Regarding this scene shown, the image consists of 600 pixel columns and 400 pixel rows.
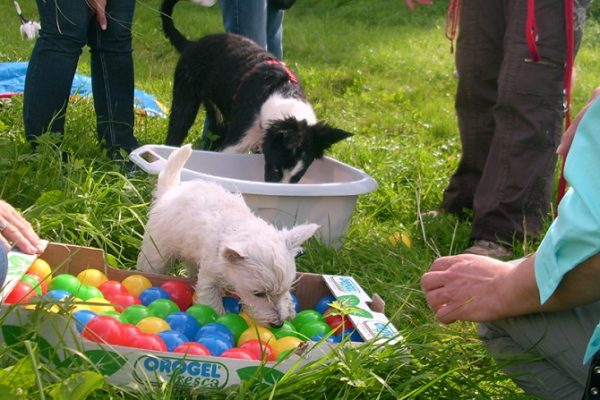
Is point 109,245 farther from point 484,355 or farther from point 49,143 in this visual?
point 484,355

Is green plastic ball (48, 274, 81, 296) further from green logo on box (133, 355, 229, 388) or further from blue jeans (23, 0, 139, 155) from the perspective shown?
blue jeans (23, 0, 139, 155)

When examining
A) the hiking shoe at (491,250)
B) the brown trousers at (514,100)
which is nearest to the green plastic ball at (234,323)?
the hiking shoe at (491,250)

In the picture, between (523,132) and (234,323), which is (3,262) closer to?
(234,323)

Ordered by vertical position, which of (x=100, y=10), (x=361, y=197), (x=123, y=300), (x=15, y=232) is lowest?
(x=361, y=197)

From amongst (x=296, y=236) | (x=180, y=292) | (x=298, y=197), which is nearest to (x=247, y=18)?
(x=298, y=197)

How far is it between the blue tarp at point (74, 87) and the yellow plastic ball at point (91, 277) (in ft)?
8.01

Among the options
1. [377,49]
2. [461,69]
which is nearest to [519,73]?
[461,69]

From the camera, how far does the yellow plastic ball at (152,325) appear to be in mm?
2387

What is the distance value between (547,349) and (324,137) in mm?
2578

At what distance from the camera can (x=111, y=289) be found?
2695mm

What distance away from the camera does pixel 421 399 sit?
2.10 m

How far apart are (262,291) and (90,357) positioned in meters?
0.63

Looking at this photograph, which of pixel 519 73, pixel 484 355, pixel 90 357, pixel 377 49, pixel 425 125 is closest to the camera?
pixel 90 357

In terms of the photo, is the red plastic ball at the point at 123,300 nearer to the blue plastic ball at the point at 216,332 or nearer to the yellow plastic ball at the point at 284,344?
the blue plastic ball at the point at 216,332
